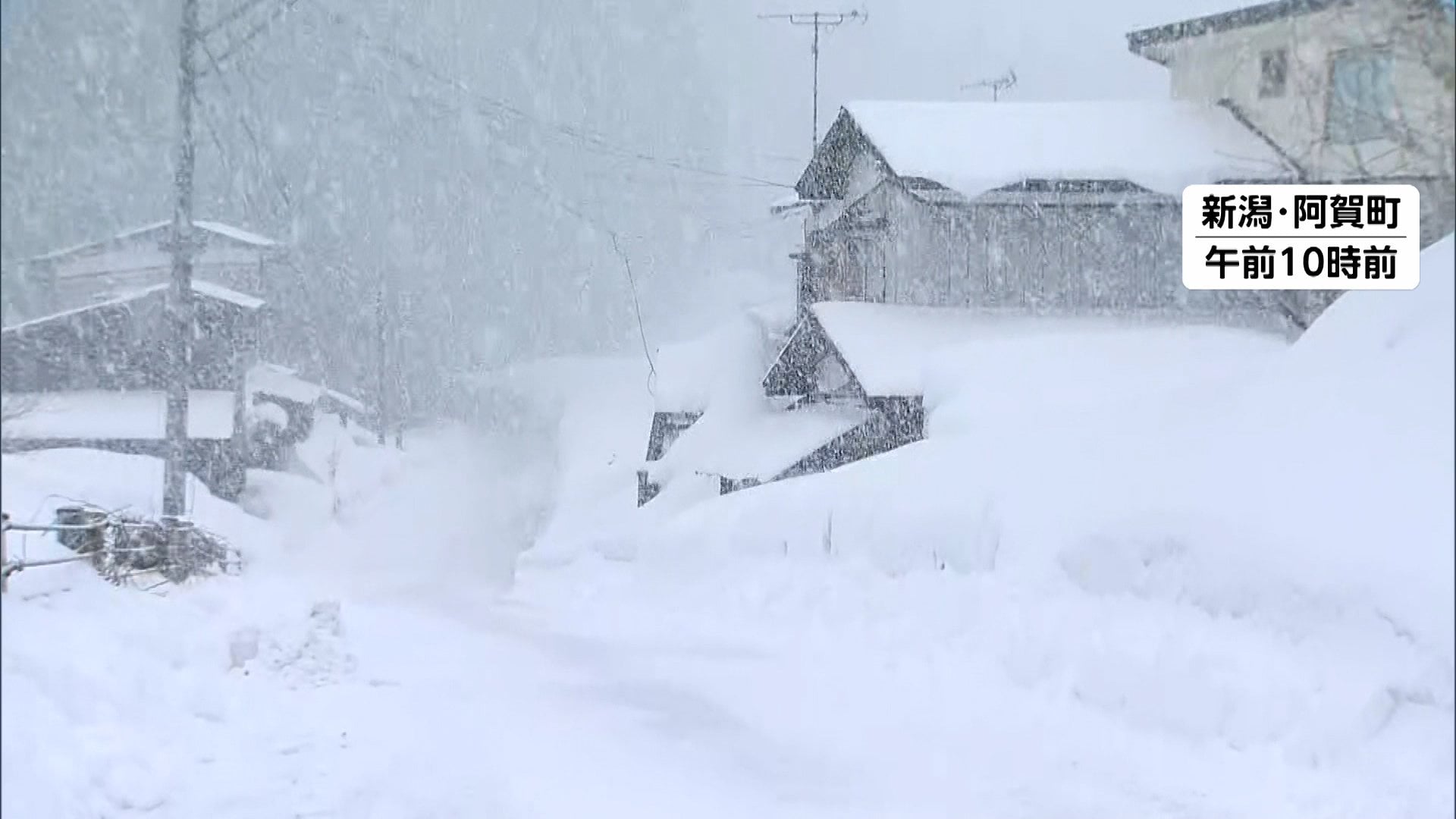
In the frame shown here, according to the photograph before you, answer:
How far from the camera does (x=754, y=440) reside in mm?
23828

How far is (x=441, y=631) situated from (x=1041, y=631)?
706 centimetres

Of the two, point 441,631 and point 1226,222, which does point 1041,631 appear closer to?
point 1226,222

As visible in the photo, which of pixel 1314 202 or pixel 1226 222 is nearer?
pixel 1314 202

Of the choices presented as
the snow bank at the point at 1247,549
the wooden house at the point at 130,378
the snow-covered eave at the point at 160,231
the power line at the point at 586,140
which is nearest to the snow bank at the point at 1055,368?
the snow bank at the point at 1247,549

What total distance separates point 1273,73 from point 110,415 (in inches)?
732

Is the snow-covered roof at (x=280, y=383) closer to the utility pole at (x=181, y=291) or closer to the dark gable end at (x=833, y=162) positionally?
the utility pole at (x=181, y=291)

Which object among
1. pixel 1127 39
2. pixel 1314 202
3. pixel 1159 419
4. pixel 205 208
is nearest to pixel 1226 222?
pixel 1314 202

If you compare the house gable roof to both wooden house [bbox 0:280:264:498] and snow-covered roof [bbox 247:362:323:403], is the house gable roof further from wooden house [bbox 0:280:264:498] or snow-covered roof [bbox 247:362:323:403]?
wooden house [bbox 0:280:264:498]

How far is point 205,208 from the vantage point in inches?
225

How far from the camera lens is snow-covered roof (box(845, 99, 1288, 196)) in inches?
820

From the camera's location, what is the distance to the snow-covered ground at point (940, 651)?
3.80 m

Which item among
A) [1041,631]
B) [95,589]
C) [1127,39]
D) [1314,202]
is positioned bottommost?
[1041,631]

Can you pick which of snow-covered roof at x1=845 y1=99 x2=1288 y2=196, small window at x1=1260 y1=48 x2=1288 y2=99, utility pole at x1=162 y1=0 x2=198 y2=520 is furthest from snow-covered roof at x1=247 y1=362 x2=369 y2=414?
small window at x1=1260 y1=48 x2=1288 y2=99
